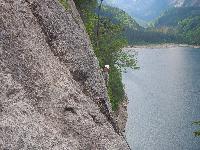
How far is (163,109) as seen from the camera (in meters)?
97.1

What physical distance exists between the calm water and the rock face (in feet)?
175

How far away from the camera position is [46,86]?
45.4 feet

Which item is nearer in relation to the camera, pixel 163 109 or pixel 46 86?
A: pixel 46 86

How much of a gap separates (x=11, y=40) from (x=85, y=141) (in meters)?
4.33

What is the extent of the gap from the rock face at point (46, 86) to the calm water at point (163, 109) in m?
53.3

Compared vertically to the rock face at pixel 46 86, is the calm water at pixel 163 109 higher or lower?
lower

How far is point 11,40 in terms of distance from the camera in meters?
13.7

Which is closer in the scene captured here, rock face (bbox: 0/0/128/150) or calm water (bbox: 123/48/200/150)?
rock face (bbox: 0/0/128/150)

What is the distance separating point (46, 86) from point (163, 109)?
3366 inches

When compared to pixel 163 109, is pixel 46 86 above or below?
above

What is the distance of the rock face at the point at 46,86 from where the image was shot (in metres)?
11.9

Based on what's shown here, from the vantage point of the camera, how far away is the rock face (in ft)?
39.1

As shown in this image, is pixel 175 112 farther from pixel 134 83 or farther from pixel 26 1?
pixel 26 1

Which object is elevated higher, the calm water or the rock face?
the rock face
